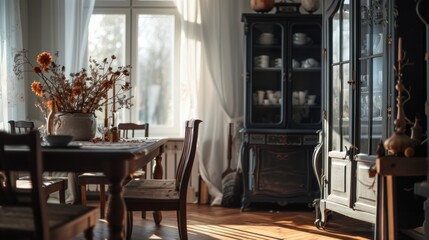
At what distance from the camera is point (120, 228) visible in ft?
7.63

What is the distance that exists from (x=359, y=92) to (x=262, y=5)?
163 cm

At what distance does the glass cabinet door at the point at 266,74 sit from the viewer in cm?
501

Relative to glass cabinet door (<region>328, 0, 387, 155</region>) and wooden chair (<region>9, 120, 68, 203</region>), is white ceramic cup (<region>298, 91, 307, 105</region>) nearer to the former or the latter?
glass cabinet door (<region>328, 0, 387, 155</region>)

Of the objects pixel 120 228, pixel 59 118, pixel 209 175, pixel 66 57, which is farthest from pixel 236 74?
pixel 120 228

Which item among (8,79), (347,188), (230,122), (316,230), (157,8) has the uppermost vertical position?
(157,8)

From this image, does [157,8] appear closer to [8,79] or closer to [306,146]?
[8,79]

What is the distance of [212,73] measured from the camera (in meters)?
5.26

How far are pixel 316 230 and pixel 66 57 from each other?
2.90m

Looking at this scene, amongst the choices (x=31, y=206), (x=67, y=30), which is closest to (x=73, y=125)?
(x=31, y=206)

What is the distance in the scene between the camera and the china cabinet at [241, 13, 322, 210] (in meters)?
4.85

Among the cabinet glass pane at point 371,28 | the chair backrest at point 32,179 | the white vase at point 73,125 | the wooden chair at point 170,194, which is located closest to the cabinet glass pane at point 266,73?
the cabinet glass pane at point 371,28

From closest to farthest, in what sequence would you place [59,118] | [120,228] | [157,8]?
[120,228] → [59,118] → [157,8]

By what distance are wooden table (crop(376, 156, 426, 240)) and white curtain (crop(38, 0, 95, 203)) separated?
335 centimetres

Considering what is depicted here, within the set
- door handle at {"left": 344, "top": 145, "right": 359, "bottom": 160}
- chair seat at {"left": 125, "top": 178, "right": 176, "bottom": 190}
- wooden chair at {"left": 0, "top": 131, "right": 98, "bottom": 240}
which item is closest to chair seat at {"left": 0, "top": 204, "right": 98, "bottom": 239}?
wooden chair at {"left": 0, "top": 131, "right": 98, "bottom": 240}
